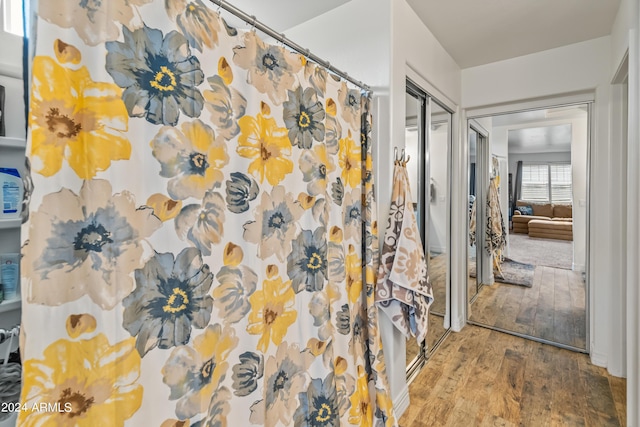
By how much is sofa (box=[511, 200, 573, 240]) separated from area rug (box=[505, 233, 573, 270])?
50 millimetres

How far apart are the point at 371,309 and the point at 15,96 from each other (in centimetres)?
202

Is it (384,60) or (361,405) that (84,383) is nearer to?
(361,405)

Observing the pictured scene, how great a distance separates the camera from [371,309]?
5.32ft

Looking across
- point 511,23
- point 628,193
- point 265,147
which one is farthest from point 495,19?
point 265,147

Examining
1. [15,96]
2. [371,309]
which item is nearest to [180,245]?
[371,309]

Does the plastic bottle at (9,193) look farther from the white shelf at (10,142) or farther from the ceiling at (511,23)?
the ceiling at (511,23)

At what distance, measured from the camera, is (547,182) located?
2795 millimetres

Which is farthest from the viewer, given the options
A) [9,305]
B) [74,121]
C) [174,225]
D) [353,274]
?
[353,274]

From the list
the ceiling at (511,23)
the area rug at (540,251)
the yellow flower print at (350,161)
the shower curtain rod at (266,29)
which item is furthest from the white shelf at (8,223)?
the area rug at (540,251)

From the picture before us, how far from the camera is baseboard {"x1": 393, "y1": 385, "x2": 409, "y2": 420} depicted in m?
1.75

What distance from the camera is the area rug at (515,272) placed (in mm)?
2969

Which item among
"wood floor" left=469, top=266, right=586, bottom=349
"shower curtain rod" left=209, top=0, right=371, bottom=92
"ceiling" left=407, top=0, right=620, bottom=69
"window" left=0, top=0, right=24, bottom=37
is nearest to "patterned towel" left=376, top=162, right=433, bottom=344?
"shower curtain rod" left=209, top=0, right=371, bottom=92

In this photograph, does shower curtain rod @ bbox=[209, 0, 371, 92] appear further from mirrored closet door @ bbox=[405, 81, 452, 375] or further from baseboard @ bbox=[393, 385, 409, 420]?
baseboard @ bbox=[393, 385, 409, 420]

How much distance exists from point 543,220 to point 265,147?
2.90 meters
